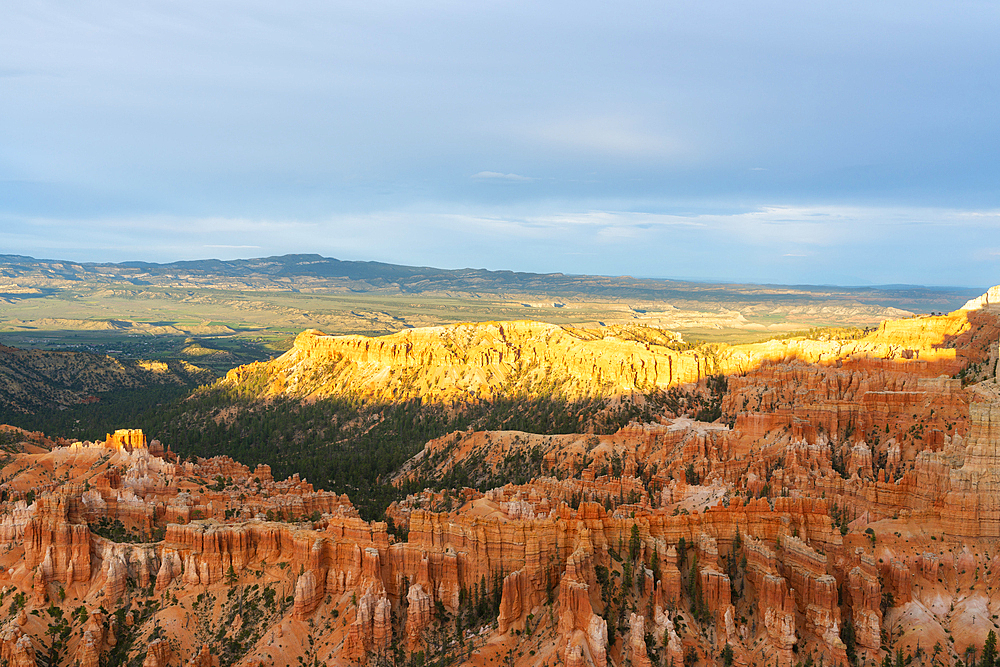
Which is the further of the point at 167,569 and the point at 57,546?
the point at 167,569

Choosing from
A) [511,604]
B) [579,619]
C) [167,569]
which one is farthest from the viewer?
[167,569]

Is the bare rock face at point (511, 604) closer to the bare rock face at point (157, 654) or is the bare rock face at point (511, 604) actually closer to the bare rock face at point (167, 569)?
the bare rock face at point (157, 654)

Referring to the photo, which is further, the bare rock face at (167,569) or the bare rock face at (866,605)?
the bare rock face at (167,569)

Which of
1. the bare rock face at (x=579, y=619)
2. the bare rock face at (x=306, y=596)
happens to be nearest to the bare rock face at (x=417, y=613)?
the bare rock face at (x=306, y=596)

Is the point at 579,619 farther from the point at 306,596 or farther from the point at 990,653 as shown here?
the point at 990,653

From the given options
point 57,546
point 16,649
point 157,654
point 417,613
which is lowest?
point 157,654

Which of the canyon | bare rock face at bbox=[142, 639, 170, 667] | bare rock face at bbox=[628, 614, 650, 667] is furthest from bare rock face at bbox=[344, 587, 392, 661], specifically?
bare rock face at bbox=[628, 614, 650, 667]

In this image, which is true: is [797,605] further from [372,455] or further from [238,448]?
[238,448]

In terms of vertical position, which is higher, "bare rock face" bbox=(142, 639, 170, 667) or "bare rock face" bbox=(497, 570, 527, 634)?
"bare rock face" bbox=(497, 570, 527, 634)

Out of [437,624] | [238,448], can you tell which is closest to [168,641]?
[437,624]

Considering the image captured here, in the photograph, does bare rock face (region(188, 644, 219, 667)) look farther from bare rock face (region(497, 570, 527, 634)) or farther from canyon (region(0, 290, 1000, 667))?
bare rock face (region(497, 570, 527, 634))

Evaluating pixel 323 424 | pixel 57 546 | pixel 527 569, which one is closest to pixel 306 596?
pixel 527 569
